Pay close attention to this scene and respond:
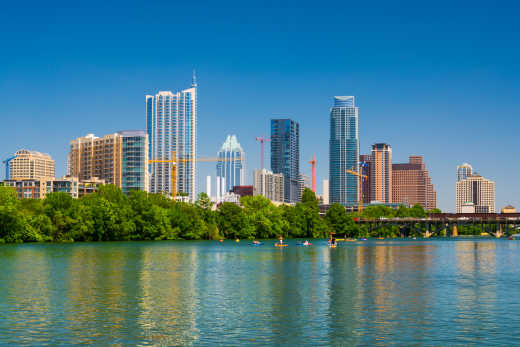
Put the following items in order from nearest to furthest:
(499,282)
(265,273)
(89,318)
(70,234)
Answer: (89,318) → (499,282) → (265,273) → (70,234)

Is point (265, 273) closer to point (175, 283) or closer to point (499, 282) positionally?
point (175, 283)

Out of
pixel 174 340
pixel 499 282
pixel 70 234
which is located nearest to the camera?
pixel 174 340

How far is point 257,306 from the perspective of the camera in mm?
55750

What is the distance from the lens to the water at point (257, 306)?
4244 cm

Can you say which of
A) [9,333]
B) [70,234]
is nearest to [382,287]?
[9,333]

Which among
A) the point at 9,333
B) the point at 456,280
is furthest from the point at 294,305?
the point at 456,280

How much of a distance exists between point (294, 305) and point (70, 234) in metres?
146

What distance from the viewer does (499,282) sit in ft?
252

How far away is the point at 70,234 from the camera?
189 metres

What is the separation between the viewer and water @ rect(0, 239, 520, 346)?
42438 millimetres

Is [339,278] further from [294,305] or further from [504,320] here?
[504,320]

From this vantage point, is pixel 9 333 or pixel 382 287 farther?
pixel 382 287

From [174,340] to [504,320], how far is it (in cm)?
2599

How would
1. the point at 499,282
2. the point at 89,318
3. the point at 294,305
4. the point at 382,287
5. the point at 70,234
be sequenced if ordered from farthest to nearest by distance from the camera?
the point at 70,234
the point at 499,282
the point at 382,287
the point at 294,305
the point at 89,318
